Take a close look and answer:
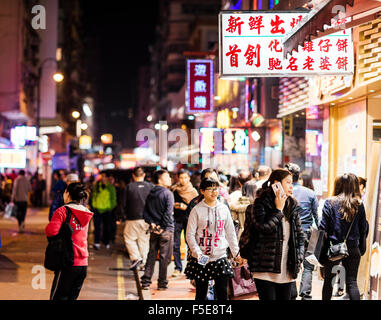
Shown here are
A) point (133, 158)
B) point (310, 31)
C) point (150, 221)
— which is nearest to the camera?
point (310, 31)

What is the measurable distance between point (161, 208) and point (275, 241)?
5.35 metres

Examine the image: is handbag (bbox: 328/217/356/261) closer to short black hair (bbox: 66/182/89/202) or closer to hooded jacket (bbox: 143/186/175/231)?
short black hair (bbox: 66/182/89/202)

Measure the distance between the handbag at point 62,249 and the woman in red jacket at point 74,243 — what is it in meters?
0.06

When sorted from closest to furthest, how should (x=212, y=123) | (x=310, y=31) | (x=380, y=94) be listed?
(x=310, y=31) → (x=380, y=94) → (x=212, y=123)

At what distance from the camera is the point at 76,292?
Answer: 7707 mm

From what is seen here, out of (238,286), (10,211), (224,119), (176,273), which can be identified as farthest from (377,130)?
(224,119)

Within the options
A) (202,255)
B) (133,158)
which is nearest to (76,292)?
(202,255)

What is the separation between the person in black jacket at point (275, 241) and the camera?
256 inches

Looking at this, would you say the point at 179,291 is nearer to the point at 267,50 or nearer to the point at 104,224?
the point at 267,50

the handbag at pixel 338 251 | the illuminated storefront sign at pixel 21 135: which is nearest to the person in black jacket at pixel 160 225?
the handbag at pixel 338 251

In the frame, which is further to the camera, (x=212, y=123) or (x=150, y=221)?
(x=212, y=123)

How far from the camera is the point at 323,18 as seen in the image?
25.0 feet

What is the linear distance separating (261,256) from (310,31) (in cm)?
305
